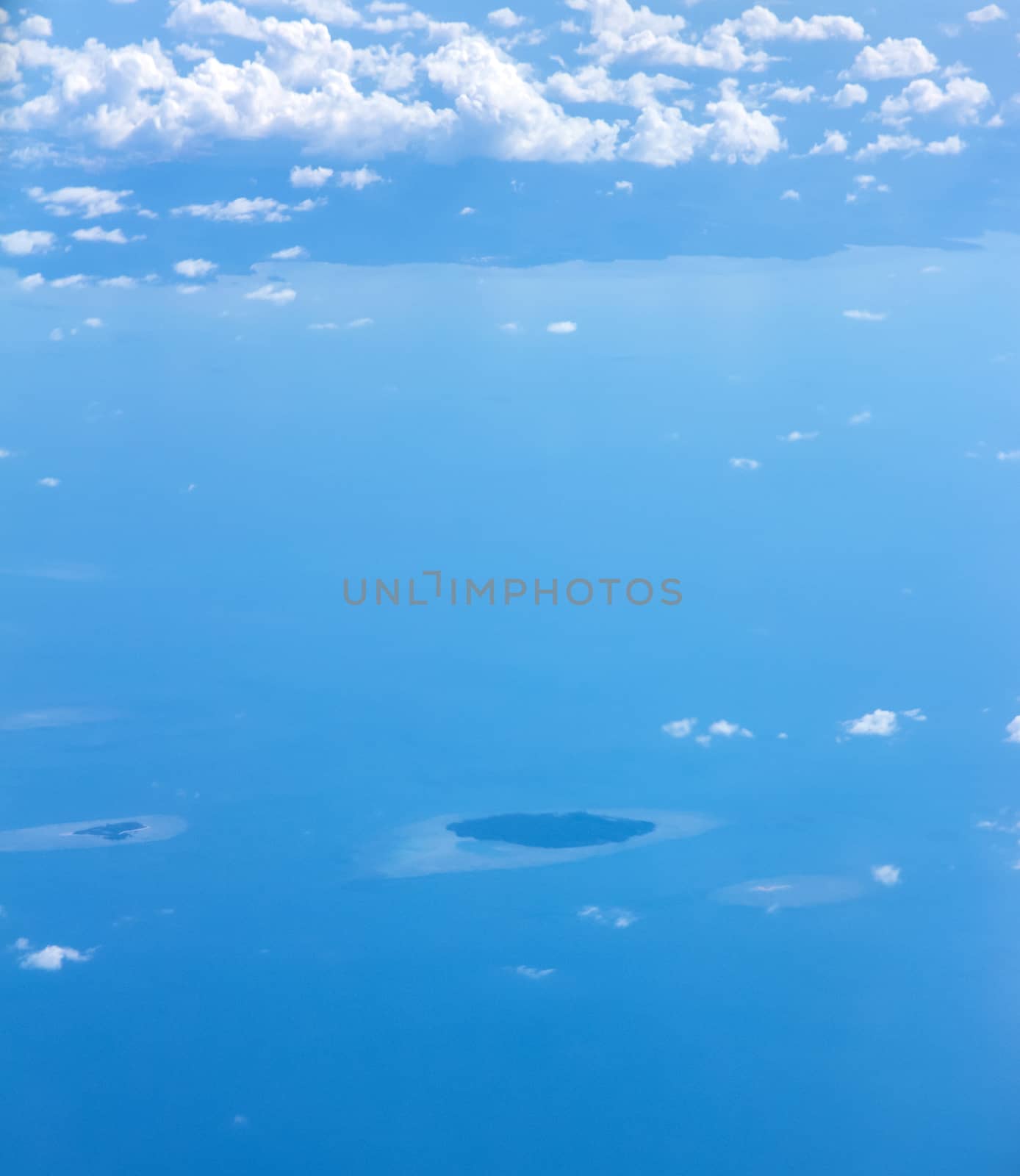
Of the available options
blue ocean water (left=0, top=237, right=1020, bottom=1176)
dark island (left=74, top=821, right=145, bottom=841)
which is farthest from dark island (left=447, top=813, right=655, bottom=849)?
dark island (left=74, top=821, right=145, bottom=841)

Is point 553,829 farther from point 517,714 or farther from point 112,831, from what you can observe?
point 112,831

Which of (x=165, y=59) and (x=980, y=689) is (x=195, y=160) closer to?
(x=165, y=59)

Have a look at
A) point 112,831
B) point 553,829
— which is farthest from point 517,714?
point 112,831

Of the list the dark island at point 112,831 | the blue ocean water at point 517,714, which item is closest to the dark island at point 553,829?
the blue ocean water at point 517,714

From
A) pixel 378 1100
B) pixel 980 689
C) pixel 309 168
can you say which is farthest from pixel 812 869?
pixel 309 168

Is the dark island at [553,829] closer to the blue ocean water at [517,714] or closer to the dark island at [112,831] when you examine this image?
the blue ocean water at [517,714]

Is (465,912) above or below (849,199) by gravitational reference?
below
